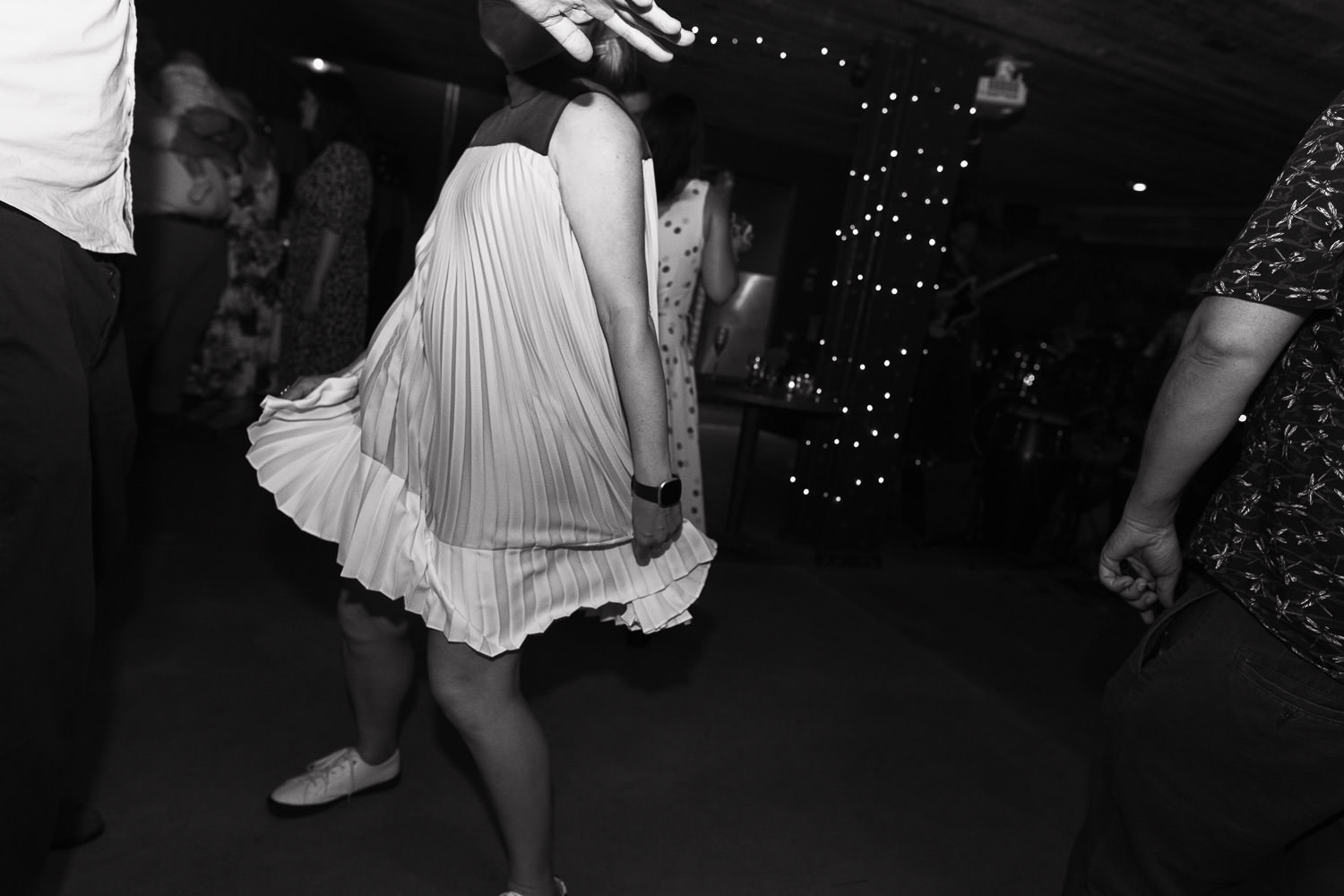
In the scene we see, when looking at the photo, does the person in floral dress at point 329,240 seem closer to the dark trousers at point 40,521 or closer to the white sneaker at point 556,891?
the dark trousers at point 40,521

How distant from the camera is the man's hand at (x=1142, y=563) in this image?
1.11 metres

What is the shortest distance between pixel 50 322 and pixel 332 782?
A: 3.47 feet

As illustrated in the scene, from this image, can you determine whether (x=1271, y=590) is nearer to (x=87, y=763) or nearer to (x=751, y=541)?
(x=87, y=763)

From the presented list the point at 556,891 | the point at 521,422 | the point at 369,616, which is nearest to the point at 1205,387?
the point at 521,422

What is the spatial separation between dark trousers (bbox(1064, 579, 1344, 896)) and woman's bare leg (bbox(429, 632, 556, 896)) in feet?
2.50

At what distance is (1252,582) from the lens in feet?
3.32

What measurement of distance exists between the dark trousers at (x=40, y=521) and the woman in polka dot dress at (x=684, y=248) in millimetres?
1576

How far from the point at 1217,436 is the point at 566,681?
1860mm

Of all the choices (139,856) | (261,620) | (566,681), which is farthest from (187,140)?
(139,856)

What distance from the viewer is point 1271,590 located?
991mm

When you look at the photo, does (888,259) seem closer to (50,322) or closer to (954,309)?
(954,309)

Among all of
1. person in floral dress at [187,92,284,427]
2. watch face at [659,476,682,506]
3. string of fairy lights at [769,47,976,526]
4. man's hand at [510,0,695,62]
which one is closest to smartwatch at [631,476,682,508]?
watch face at [659,476,682,506]

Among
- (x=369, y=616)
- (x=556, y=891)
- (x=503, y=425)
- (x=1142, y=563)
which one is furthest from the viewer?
(x=369, y=616)

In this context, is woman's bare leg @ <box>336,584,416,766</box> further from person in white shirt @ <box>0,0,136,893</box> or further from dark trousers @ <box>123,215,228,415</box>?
dark trousers @ <box>123,215,228,415</box>
